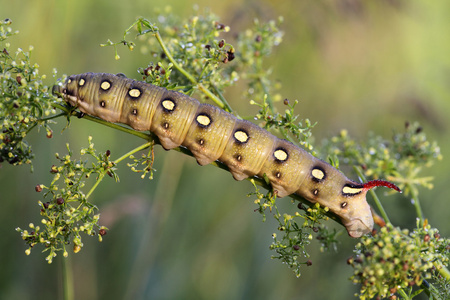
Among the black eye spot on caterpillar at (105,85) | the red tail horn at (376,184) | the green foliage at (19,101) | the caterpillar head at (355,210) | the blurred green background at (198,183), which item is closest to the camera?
the green foliage at (19,101)

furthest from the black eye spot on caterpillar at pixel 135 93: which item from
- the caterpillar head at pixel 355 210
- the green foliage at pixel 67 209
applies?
the caterpillar head at pixel 355 210

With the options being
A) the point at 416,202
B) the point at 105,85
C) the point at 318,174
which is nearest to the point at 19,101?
the point at 105,85

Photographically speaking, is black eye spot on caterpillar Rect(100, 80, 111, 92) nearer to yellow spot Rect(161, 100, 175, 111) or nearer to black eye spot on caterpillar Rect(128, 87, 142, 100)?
black eye spot on caterpillar Rect(128, 87, 142, 100)

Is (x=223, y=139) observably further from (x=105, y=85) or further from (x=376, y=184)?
(x=376, y=184)

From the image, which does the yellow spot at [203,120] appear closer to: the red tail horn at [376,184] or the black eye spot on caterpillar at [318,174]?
the black eye spot on caterpillar at [318,174]

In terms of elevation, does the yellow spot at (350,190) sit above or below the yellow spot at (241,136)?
below
